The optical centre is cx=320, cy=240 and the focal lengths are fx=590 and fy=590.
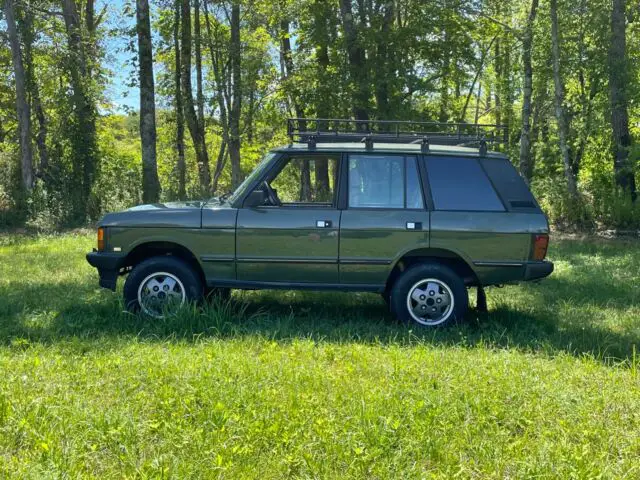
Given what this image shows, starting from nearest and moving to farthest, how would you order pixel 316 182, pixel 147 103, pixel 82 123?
pixel 316 182
pixel 147 103
pixel 82 123

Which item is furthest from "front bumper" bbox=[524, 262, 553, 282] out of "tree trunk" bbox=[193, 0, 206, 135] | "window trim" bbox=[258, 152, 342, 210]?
"tree trunk" bbox=[193, 0, 206, 135]

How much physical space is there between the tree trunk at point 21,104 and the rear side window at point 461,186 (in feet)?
45.0

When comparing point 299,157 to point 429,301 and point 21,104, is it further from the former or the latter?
A: point 21,104

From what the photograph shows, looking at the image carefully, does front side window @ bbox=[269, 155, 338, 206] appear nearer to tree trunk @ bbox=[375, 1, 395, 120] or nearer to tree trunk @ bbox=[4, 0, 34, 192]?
tree trunk @ bbox=[375, 1, 395, 120]

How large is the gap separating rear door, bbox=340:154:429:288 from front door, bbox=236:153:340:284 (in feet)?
0.51

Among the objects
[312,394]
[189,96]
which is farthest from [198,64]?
[312,394]

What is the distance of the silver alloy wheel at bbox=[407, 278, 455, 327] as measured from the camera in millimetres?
6219

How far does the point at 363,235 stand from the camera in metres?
6.15

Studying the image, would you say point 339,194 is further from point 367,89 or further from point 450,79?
point 450,79

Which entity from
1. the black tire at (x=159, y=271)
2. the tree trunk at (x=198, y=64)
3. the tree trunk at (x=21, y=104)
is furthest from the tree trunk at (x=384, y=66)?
the black tire at (x=159, y=271)

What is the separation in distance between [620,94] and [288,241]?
1332 centimetres

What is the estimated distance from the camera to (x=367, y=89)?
58.8ft

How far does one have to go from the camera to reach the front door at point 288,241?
20.3 ft

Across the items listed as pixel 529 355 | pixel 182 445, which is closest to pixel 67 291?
pixel 182 445
